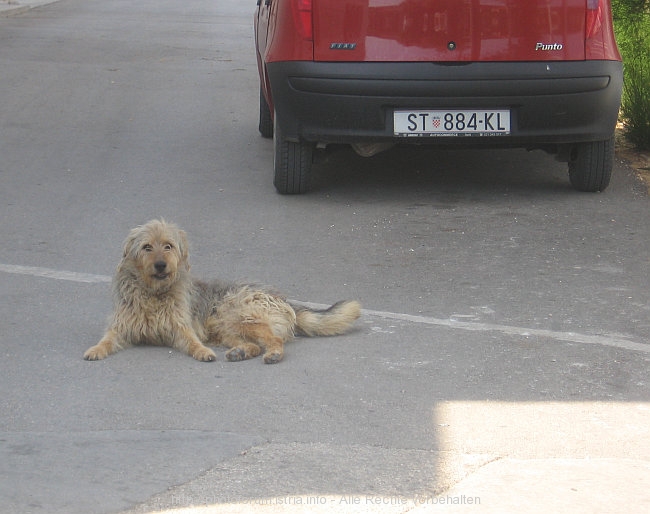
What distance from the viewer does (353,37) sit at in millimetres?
8266

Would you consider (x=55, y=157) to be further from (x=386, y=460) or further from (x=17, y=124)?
(x=386, y=460)

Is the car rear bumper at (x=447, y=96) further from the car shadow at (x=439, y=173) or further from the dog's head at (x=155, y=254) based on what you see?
the dog's head at (x=155, y=254)

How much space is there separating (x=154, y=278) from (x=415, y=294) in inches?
65.9

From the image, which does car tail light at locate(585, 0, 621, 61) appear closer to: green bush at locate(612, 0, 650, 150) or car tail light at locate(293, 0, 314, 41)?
car tail light at locate(293, 0, 314, 41)

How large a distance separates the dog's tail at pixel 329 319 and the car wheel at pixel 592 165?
3602 mm

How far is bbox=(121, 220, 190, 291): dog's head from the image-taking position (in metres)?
6.04

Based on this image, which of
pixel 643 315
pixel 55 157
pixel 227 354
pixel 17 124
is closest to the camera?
pixel 227 354

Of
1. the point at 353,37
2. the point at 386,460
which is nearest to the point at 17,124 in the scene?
the point at 353,37

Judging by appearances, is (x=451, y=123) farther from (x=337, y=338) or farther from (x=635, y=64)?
(x=635, y=64)

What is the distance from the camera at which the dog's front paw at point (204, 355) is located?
5.81 meters

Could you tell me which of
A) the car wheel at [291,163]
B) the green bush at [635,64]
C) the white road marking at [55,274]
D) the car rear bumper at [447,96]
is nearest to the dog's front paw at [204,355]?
the white road marking at [55,274]

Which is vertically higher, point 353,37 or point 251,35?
point 353,37

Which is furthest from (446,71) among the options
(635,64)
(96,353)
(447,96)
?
(635,64)

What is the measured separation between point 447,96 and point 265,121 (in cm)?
372
